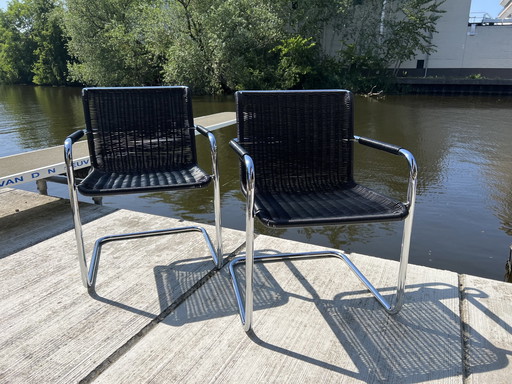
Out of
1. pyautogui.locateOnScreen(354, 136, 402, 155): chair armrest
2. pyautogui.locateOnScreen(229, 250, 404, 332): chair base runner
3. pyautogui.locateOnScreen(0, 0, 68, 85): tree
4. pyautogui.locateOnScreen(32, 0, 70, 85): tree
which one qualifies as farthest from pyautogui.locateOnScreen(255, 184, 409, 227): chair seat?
pyautogui.locateOnScreen(0, 0, 68, 85): tree

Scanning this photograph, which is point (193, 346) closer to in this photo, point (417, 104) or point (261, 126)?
point (261, 126)

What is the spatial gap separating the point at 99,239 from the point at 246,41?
1393 centimetres

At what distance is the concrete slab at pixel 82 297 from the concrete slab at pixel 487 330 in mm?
1018

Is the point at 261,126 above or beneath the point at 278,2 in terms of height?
beneath

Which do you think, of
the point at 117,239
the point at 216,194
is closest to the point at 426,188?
the point at 216,194

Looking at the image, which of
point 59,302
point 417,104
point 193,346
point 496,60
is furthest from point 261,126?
point 496,60

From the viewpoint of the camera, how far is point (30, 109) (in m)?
13.1

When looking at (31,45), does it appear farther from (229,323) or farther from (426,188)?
(229,323)

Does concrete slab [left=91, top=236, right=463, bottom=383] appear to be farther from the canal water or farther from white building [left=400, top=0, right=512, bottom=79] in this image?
white building [left=400, top=0, right=512, bottom=79]

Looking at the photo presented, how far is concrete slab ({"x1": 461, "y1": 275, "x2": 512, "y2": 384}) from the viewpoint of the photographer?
115 centimetres

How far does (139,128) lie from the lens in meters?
1.95

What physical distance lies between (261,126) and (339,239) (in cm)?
222

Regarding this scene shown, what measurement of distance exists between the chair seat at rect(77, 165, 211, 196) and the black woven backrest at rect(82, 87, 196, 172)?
8 cm

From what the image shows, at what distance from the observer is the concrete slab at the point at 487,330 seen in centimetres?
115
